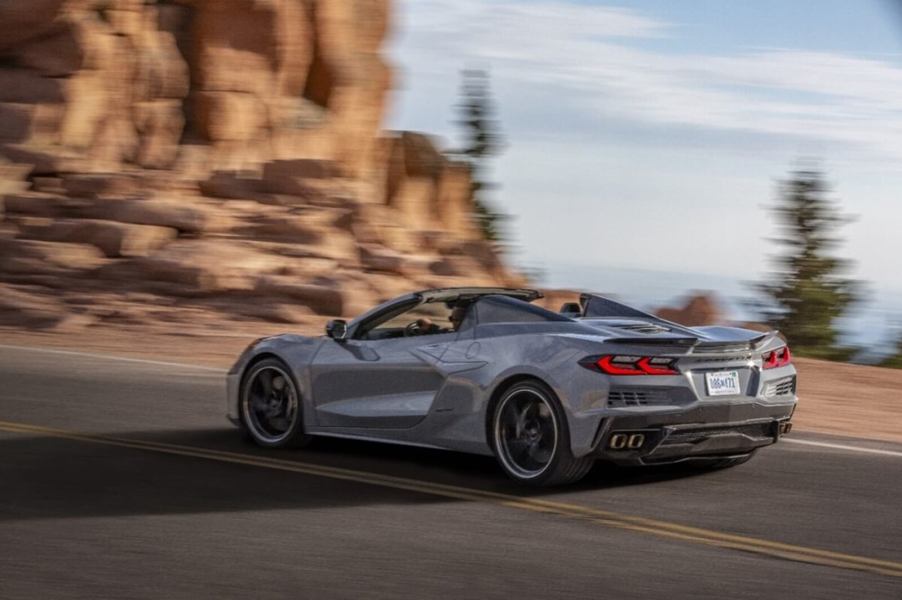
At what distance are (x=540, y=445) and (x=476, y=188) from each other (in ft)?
173

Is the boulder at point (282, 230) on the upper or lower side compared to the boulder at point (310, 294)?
upper

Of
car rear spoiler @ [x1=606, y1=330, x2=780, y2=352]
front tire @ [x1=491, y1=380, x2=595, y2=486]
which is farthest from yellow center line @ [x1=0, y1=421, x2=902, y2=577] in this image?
car rear spoiler @ [x1=606, y1=330, x2=780, y2=352]

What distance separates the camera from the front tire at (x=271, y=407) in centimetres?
980

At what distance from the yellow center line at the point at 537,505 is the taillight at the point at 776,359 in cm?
165

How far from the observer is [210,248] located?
27109 millimetres

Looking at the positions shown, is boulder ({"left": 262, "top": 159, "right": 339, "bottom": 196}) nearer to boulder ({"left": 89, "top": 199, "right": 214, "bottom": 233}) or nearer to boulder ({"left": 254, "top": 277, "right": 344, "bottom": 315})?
boulder ({"left": 89, "top": 199, "right": 214, "bottom": 233})

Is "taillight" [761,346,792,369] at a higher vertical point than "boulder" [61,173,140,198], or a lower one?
lower

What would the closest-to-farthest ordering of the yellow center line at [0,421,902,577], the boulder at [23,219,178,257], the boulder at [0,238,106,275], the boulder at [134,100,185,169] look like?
the yellow center line at [0,421,902,577]
the boulder at [0,238,106,275]
the boulder at [23,219,178,257]
the boulder at [134,100,185,169]

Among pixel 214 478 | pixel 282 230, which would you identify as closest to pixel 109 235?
pixel 282 230

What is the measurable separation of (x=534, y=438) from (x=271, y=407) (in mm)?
2451

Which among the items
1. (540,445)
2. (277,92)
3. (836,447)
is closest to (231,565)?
(540,445)

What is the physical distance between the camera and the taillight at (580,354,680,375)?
8.05m

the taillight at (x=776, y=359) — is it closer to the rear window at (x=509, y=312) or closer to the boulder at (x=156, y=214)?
the rear window at (x=509, y=312)

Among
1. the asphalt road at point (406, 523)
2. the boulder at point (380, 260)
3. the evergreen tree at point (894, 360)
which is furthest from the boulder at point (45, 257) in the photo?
the evergreen tree at point (894, 360)
